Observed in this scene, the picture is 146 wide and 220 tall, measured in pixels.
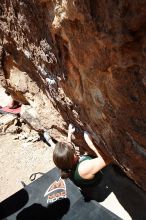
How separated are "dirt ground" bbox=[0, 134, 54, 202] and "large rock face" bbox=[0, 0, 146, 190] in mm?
2122

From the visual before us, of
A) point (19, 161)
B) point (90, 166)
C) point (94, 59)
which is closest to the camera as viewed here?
point (94, 59)

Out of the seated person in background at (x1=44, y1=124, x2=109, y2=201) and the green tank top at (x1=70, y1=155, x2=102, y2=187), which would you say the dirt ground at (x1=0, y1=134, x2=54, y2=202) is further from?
the seated person in background at (x1=44, y1=124, x2=109, y2=201)

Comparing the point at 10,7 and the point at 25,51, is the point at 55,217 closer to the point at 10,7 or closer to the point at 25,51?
the point at 25,51

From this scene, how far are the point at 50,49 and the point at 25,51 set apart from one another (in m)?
0.92

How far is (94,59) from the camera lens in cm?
264

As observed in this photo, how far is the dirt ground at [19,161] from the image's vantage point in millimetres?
6082

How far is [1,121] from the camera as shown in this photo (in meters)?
7.45

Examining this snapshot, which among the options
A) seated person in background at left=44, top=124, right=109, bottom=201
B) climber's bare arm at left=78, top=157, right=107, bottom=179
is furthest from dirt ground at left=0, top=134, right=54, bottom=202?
climber's bare arm at left=78, top=157, right=107, bottom=179

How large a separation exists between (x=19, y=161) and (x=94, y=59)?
14.5 feet

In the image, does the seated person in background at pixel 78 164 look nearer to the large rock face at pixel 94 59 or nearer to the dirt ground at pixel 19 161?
the large rock face at pixel 94 59

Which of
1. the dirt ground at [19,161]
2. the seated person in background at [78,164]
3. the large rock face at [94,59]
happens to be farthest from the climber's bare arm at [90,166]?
the dirt ground at [19,161]

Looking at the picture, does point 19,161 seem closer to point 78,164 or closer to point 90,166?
point 78,164

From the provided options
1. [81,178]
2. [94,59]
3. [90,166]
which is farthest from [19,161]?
[94,59]

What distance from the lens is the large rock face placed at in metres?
2.17
